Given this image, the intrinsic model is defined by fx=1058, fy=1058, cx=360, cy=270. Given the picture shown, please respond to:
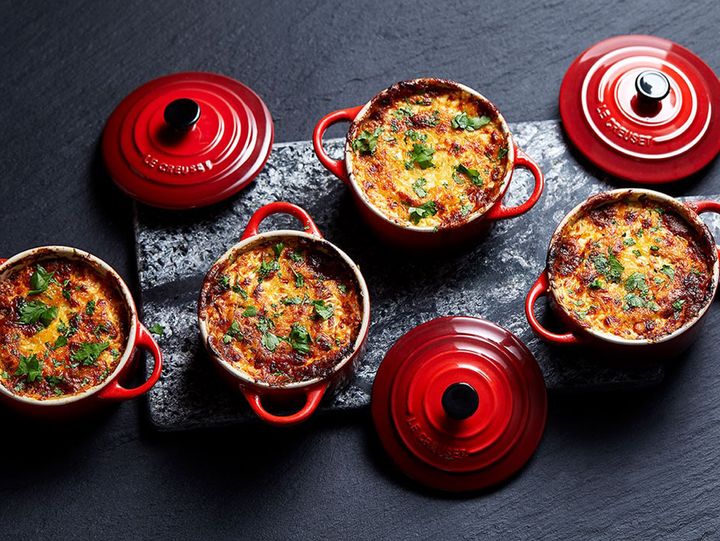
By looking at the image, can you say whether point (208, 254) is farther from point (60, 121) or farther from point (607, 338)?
point (607, 338)

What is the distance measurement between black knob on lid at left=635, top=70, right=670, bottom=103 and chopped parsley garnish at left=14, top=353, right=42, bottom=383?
2.87m

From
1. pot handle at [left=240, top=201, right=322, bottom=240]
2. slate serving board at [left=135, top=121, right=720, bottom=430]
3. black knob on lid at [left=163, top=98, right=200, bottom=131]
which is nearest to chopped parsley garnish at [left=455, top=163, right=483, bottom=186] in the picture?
slate serving board at [left=135, top=121, right=720, bottom=430]

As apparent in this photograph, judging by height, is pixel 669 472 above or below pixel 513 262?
below

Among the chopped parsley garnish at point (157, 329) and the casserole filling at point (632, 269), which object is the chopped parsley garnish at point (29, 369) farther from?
the casserole filling at point (632, 269)

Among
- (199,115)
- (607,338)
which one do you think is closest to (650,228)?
(607,338)

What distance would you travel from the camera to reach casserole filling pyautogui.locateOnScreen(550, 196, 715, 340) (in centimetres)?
437

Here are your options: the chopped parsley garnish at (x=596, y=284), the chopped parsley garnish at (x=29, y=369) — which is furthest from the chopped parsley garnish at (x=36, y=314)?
the chopped parsley garnish at (x=596, y=284)

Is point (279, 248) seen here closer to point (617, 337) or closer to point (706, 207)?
point (617, 337)

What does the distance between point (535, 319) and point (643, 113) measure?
3.82 feet

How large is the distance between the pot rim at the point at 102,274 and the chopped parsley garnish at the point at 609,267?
1935mm

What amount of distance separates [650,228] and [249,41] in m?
2.17

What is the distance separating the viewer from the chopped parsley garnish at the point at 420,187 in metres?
4.55

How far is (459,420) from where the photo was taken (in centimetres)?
438

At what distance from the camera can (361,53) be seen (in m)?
5.26
